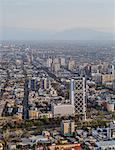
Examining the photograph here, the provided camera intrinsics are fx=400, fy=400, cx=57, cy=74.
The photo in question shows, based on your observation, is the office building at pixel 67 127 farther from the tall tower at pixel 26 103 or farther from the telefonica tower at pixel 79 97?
the tall tower at pixel 26 103

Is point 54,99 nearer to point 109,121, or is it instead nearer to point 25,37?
point 109,121

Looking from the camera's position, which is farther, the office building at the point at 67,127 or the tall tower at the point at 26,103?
the tall tower at the point at 26,103

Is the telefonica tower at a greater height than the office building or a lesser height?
greater

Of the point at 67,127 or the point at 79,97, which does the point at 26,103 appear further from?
the point at 67,127

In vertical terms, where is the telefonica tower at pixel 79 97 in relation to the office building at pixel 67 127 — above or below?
above

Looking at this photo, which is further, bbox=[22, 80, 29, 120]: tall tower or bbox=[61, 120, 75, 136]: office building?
bbox=[22, 80, 29, 120]: tall tower

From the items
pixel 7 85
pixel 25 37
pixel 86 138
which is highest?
pixel 25 37

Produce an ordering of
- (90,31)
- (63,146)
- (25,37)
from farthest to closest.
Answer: (90,31) < (25,37) < (63,146)

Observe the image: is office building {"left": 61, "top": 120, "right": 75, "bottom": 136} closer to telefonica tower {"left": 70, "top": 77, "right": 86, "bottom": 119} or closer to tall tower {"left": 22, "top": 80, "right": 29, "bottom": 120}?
telefonica tower {"left": 70, "top": 77, "right": 86, "bottom": 119}

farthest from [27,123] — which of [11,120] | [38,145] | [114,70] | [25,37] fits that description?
[114,70]

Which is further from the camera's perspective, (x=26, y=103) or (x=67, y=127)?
(x=26, y=103)

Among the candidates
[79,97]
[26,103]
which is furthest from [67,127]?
[26,103]
